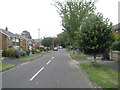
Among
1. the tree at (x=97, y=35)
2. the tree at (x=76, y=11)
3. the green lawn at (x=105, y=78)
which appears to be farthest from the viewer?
the tree at (x=76, y=11)

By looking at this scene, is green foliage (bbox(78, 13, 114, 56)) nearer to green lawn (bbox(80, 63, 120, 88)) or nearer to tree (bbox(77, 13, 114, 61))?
tree (bbox(77, 13, 114, 61))

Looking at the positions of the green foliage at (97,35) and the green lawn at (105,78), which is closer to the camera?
the green lawn at (105,78)

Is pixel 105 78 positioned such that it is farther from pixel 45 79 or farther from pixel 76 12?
pixel 76 12

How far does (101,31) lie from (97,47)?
Answer: 4.50ft

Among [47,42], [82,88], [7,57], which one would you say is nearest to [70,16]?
[7,57]

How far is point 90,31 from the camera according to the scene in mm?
14578

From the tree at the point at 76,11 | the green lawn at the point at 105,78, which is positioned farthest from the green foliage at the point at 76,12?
the green lawn at the point at 105,78

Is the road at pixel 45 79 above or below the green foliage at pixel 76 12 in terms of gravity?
below

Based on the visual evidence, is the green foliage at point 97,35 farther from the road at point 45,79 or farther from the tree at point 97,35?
the road at point 45,79

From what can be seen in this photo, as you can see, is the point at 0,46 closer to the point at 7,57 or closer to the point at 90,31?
the point at 7,57

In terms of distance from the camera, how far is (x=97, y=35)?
567 inches

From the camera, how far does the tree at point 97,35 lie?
1437cm

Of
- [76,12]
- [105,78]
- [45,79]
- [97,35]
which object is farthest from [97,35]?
[76,12]

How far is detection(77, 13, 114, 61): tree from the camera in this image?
566 inches
